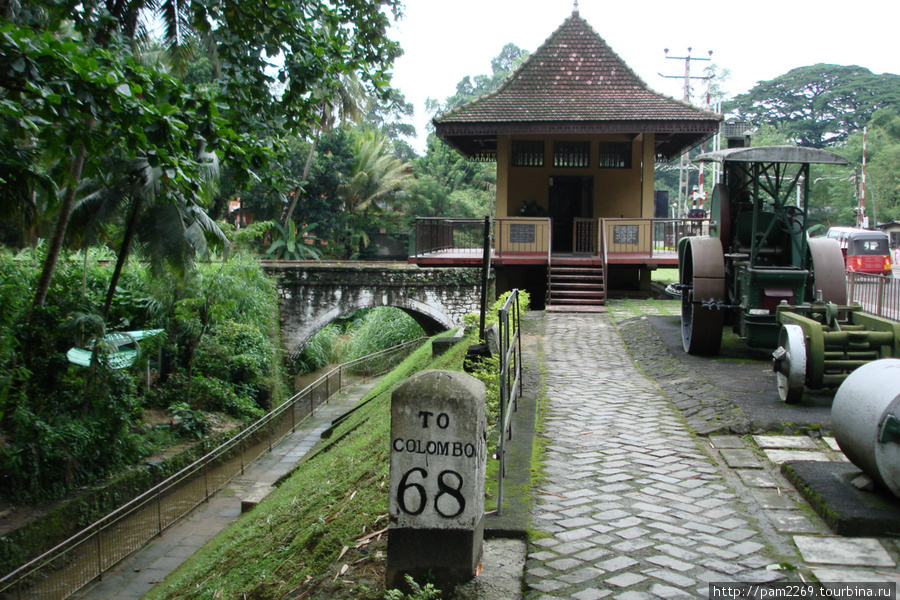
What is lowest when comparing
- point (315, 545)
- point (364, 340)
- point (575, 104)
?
point (364, 340)

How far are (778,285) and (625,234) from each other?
8987mm

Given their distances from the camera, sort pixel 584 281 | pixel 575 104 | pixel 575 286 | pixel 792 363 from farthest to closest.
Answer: pixel 575 104, pixel 584 281, pixel 575 286, pixel 792 363

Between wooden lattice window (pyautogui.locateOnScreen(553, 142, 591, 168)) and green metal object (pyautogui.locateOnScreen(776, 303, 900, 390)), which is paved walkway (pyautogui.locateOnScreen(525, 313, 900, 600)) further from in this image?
wooden lattice window (pyautogui.locateOnScreen(553, 142, 591, 168))

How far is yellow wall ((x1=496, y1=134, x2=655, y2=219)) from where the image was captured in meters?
18.6

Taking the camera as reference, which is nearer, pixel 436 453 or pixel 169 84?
pixel 436 453

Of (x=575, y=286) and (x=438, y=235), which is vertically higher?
(x=438, y=235)

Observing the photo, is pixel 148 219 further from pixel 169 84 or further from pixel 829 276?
pixel 829 276

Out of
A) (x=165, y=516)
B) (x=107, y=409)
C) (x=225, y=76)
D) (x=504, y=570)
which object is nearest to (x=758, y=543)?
(x=504, y=570)

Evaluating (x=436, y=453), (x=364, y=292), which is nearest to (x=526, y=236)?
(x=364, y=292)

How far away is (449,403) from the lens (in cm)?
339

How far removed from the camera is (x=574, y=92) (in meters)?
17.9

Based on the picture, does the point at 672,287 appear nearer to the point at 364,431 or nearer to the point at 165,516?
the point at 364,431

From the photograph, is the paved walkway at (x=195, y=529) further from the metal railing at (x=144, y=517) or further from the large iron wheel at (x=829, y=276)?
the large iron wheel at (x=829, y=276)

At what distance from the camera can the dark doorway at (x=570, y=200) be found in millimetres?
18984
